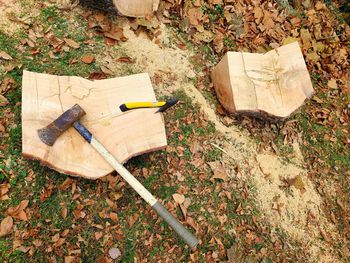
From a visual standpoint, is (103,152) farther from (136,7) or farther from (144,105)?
(136,7)

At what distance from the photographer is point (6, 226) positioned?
9.12 feet

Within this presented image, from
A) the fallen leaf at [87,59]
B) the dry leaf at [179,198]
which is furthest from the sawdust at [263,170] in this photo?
the dry leaf at [179,198]

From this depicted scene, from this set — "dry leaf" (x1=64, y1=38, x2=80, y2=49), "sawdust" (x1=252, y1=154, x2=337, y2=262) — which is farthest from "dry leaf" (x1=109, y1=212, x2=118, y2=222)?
"dry leaf" (x1=64, y1=38, x2=80, y2=49)

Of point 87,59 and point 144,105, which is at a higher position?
point 144,105

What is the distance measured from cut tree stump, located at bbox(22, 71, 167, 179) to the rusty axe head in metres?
0.04

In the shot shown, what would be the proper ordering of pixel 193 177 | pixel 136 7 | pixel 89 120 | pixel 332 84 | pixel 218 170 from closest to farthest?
pixel 89 120, pixel 193 177, pixel 218 170, pixel 136 7, pixel 332 84

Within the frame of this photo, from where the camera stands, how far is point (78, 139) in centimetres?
282

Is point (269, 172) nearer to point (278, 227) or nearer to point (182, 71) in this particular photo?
point (278, 227)

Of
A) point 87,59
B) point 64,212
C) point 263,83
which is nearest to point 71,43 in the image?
point 87,59

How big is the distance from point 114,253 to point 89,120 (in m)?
1.15

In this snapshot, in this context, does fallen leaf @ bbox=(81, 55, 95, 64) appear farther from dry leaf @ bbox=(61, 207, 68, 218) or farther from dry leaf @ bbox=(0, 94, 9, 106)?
dry leaf @ bbox=(61, 207, 68, 218)

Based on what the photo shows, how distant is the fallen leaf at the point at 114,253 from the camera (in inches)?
116

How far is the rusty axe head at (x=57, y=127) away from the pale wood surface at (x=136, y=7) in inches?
58.6

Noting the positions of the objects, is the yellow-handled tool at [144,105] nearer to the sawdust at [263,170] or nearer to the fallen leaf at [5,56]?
the sawdust at [263,170]
